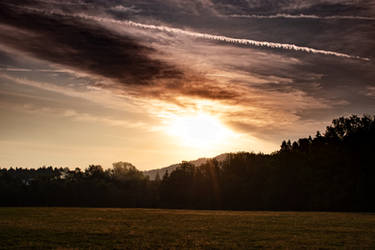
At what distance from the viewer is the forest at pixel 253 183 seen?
299 feet

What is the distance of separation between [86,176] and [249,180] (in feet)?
236

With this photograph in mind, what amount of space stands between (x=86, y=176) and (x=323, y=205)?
3869 inches

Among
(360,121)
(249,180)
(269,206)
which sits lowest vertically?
(269,206)

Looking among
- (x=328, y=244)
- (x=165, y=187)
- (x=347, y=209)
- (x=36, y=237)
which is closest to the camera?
(x=328, y=244)

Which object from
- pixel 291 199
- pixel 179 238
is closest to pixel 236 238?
pixel 179 238

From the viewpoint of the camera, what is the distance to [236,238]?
24.5 m

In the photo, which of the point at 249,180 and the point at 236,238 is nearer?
the point at 236,238

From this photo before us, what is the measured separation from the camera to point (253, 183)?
377 ft

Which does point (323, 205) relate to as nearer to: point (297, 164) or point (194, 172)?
point (297, 164)

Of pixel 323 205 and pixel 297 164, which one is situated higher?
pixel 297 164

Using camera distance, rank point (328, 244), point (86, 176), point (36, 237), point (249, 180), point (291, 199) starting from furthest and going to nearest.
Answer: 1. point (86, 176)
2. point (249, 180)
3. point (291, 199)
4. point (36, 237)
5. point (328, 244)

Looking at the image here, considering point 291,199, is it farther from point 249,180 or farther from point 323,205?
point 249,180

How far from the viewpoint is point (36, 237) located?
942 inches

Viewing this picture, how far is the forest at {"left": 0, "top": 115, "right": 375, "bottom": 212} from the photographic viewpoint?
299 feet
